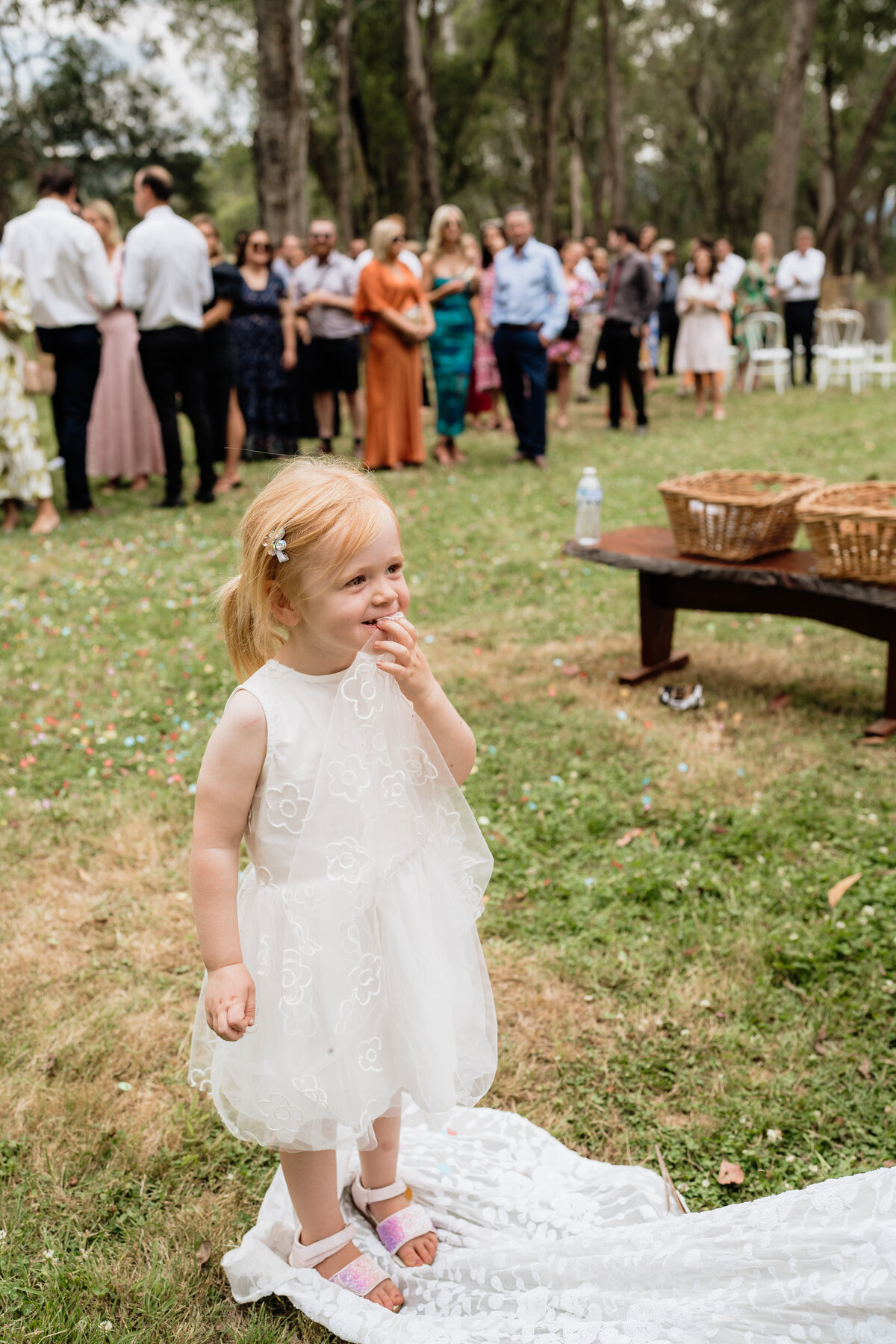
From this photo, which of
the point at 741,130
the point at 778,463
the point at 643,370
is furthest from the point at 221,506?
the point at 741,130

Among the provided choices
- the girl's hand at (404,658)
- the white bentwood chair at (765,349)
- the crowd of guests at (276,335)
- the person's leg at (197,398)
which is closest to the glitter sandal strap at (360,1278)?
the girl's hand at (404,658)

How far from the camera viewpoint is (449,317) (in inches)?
417

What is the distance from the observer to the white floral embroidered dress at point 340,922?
189 centimetres

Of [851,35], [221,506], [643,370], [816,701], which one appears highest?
[851,35]

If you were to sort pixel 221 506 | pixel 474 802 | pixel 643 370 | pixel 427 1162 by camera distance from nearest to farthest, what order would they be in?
pixel 427 1162 → pixel 474 802 → pixel 221 506 → pixel 643 370

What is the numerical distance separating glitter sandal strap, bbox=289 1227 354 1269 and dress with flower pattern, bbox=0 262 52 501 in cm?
734

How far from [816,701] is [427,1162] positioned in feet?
10.6

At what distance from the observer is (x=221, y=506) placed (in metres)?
9.16

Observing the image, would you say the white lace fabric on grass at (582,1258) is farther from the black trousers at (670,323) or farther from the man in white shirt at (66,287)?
the black trousers at (670,323)

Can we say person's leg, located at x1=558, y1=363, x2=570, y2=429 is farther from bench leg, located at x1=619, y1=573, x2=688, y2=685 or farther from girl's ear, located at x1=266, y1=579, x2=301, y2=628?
girl's ear, located at x1=266, y1=579, x2=301, y2=628

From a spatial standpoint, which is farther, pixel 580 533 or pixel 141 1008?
pixel 580 533

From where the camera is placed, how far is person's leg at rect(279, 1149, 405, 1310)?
211 centimetres

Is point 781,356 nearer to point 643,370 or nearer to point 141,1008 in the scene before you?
point 643,370

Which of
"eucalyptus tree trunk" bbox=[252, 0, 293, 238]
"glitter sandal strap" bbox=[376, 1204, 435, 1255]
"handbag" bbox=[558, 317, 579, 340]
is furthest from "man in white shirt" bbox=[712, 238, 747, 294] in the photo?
"glitter sandal strap" bbox=[376, 1204, 435, 1255]
